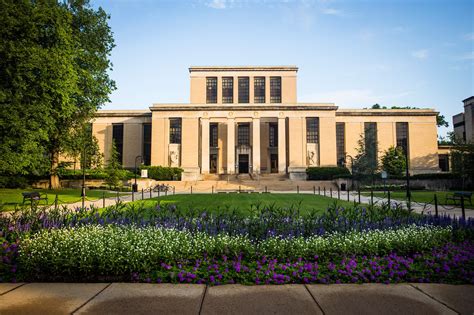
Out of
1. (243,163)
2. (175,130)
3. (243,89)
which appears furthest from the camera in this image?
(243,89)

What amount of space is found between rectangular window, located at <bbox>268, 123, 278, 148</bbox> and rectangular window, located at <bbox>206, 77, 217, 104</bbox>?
12.2 metres

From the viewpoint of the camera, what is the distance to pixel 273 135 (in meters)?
58.2

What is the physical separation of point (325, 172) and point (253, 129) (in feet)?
46.4

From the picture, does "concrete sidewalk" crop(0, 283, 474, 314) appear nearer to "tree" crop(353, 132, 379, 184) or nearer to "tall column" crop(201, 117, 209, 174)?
"tree" crop(353, 132, 379, 184)

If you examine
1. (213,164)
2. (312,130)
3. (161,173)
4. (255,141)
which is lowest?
(161,173)

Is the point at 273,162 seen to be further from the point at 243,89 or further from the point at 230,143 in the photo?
the point at 243,89

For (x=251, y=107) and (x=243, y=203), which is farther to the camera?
(x=251, y=107)

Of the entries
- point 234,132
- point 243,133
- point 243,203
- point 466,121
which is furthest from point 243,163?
point 466,121

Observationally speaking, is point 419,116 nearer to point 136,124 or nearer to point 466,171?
point 466,171

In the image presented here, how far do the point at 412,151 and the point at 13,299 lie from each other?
211 feet

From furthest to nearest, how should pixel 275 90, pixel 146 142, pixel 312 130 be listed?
1. pixel 146 142
2. pixel 275 90
3. pixel 312 130

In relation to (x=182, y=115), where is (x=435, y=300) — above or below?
below

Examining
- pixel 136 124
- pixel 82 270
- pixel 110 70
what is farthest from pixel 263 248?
pixel 136 124

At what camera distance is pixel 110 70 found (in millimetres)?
33344
